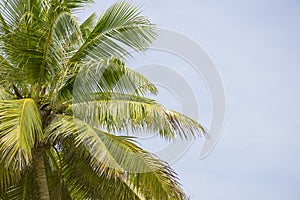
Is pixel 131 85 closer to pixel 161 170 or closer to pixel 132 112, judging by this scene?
pixel 132 112

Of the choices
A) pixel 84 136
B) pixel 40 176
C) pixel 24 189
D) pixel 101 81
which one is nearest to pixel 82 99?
pixel 101 81

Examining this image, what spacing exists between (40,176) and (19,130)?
2.20 metres

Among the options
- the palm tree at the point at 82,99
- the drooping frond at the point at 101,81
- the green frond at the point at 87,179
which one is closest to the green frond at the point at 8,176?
the palm tree at the point at 82,99

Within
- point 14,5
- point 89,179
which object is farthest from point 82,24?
point 89,179

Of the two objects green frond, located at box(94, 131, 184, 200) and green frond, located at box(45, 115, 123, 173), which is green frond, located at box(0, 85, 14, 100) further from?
green frond, located at box(94, 131, 184, 200)

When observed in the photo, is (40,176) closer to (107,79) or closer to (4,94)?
(4,94)

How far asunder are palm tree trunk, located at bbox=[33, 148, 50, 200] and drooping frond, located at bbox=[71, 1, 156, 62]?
2.01 meters

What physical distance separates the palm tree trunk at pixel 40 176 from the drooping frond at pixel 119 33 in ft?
6.59

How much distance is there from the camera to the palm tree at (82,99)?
1142 cm

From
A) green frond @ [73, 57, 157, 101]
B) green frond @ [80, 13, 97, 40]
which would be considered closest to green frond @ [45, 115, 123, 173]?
green frond @ [73, 57, 157, 101]

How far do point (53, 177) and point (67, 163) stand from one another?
637mm

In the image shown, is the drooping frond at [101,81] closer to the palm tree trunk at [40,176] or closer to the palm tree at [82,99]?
the palm tree at [82,99]

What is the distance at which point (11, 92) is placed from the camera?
12.4 meters

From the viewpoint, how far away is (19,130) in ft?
33.5
